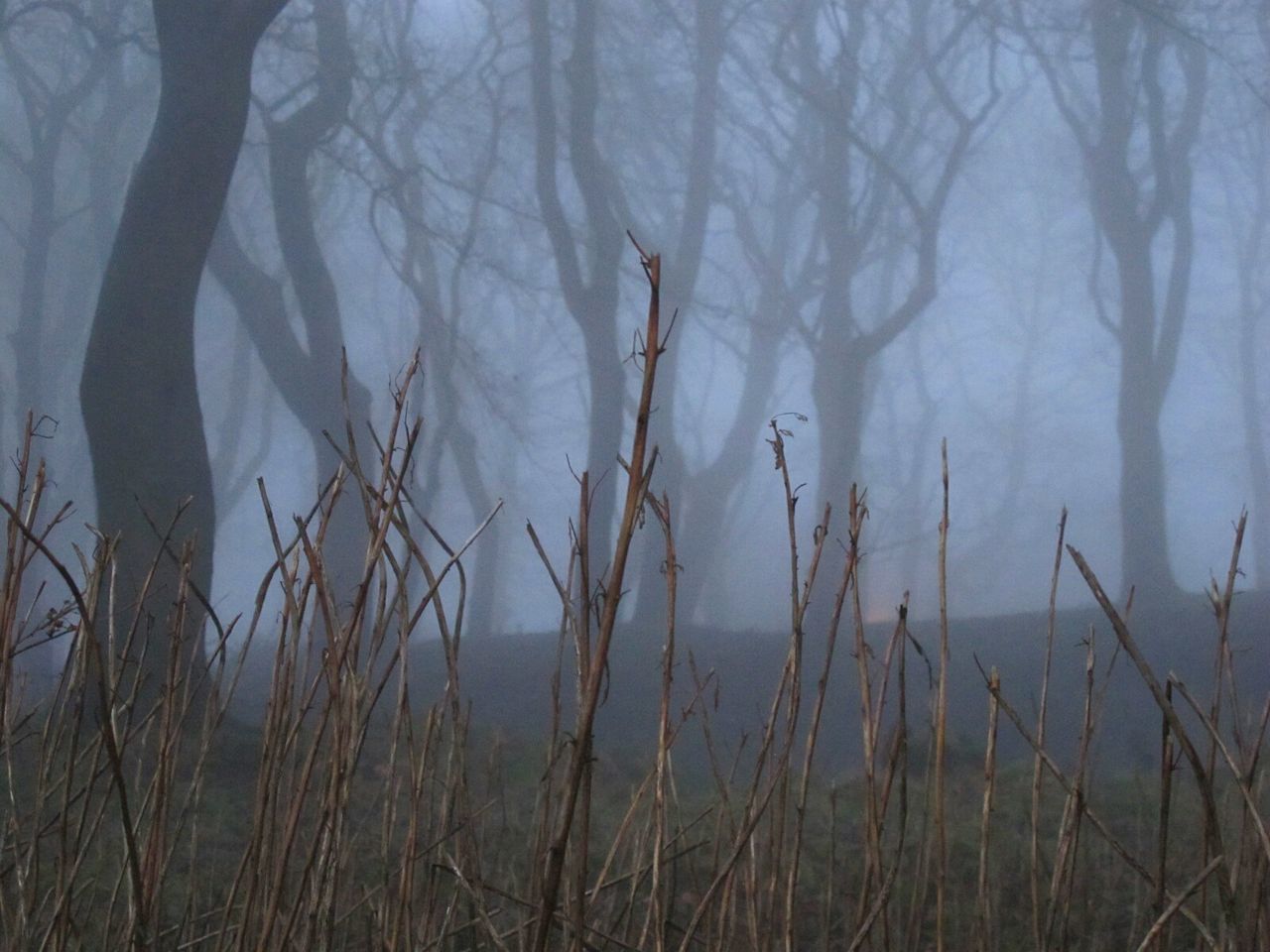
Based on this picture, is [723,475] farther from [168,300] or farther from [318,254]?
[168,300]

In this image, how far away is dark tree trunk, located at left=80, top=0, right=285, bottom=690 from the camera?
167 inches

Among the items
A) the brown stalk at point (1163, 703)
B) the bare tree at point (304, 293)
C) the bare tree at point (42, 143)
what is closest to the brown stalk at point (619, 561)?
the brown stalk at point (1163, 703)

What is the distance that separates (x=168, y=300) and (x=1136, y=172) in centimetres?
780

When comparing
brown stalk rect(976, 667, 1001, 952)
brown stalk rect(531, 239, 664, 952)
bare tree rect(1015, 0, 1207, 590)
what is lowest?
brown stalk rect(976, 667, 1001, 952)

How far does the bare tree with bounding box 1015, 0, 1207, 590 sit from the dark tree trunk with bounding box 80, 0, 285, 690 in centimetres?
677

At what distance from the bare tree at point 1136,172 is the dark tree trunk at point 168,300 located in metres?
6.77

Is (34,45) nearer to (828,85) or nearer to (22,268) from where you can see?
(22,268)

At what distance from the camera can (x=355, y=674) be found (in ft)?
2.36

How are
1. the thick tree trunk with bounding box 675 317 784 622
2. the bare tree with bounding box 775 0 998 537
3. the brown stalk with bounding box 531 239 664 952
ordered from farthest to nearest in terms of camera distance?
the thick tree trunk with bounding box 675 317 784 622, the bare tree with bounding box 775 0 998 537, the brown stalk with bounding box 531 239 664 952

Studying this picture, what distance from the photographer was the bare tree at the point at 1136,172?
8344 mm

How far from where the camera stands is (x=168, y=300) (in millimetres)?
4465

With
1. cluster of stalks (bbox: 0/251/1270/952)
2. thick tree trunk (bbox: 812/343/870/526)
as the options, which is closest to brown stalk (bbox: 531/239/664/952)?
cluster of stalks (bbox: 0/251/1270/952)

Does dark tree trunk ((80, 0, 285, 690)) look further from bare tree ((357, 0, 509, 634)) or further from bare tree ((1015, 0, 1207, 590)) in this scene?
bare tree ((1015, 0, 1207, 590))

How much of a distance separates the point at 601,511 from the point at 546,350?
326 centimetres
